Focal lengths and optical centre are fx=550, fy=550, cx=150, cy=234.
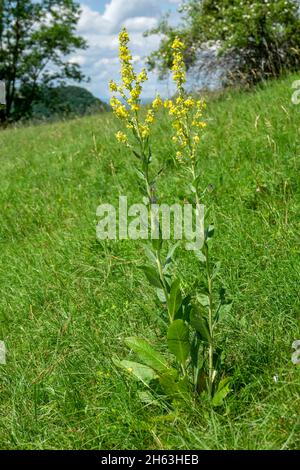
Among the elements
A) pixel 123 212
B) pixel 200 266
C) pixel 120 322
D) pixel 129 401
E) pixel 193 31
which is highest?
pixel 193 31

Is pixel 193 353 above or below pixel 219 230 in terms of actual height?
below

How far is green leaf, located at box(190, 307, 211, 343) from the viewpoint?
2.25m

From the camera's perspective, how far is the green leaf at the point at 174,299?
87.0 inches

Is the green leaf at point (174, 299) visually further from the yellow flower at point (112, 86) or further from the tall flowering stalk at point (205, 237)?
the yellow flower at point (112, 86)

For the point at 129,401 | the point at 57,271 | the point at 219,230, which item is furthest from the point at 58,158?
the point at 129,401

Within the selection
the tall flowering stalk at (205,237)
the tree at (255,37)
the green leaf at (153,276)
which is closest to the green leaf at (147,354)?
the tall flowering stalk at (205,237)

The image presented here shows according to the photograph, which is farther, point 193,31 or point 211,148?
point 193,31

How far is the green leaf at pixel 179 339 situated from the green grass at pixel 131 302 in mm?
218

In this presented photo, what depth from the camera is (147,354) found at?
2412 millimetres

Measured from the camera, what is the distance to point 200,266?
11.1ft

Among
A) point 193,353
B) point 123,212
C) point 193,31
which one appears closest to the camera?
point 193,353

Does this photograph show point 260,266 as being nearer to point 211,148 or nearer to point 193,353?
point 193,353

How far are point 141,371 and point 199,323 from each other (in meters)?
0.36

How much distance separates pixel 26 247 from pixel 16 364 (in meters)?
1.67
